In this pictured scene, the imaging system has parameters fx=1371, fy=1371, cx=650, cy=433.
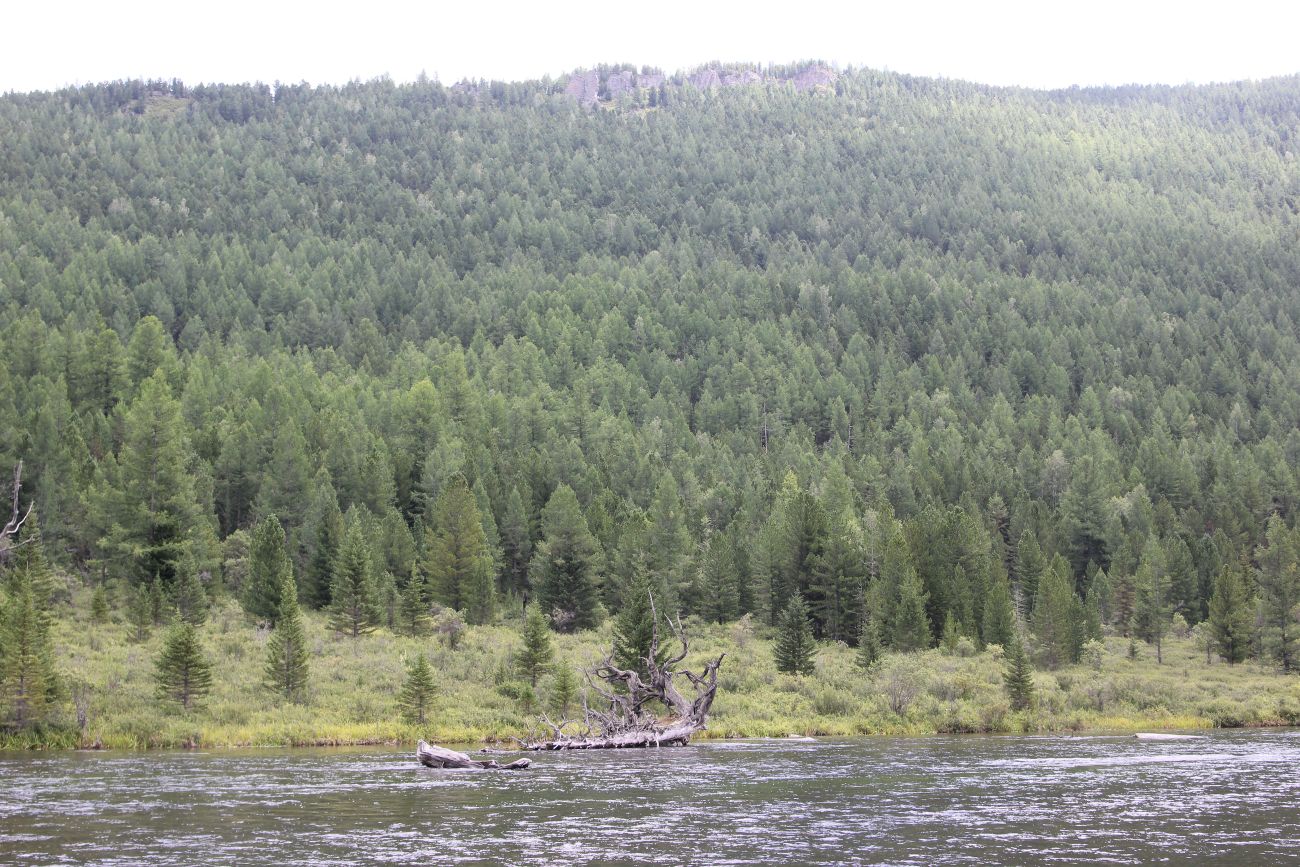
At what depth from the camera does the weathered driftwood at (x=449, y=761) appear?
5178 cm

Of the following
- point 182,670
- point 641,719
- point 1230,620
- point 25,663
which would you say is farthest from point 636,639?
point 1230,620

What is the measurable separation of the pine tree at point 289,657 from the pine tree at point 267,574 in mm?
15874

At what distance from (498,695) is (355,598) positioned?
58.4 ft

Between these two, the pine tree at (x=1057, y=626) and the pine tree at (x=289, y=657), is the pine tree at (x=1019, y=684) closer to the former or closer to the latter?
the pine tree at (x=1057, y=626)

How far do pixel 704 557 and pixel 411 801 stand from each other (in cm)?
7736

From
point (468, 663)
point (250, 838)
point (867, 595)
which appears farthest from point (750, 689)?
point (250, 838)

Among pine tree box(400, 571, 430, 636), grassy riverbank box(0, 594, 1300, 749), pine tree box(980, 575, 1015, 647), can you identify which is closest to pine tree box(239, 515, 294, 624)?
grassy riverbank box(0, 594, 1300, 749)

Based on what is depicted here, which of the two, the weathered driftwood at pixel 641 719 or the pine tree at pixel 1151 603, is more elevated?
the pine tree at pixel 1151 603

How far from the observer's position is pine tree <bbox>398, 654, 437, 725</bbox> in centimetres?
6881

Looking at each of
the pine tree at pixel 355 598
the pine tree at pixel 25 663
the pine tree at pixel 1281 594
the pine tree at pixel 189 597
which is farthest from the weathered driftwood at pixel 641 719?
the pine tree at pixel 1281 594

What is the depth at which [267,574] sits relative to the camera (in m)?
89.1

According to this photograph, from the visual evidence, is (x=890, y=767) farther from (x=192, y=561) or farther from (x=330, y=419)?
(x=330, y=419)

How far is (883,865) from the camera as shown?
31156 mm

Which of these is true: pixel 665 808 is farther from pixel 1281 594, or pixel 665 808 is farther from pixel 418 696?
pixel 1281 594
